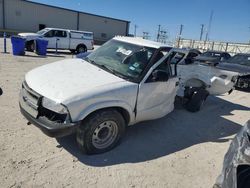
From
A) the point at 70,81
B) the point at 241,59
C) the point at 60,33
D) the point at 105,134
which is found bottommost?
the point at 105,134

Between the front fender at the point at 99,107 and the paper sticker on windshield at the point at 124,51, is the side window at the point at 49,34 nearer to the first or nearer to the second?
the paper sticker on windshield at the point at 124,51

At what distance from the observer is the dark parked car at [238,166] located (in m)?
2.20

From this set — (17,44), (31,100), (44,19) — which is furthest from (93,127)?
(44,19)

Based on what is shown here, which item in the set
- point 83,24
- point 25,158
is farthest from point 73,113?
point 83,24

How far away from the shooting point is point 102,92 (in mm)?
3559

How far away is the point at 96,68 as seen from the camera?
439 cm

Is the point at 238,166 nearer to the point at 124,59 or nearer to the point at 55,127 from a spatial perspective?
the point at 55,127

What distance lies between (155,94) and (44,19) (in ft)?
121

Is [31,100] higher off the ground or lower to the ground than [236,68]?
lower

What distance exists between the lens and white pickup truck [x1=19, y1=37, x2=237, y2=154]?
3354mm

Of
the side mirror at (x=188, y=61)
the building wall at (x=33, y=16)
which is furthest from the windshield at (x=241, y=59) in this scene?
the building wall at (x=33, y=16)

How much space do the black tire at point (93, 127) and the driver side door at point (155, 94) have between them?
1.84ft

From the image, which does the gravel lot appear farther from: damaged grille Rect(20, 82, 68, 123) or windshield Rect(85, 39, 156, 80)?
windshield Rect(85, 39, 156, 80)

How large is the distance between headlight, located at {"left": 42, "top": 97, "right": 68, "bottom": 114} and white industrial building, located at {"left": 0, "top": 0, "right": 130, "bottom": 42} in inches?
1312
